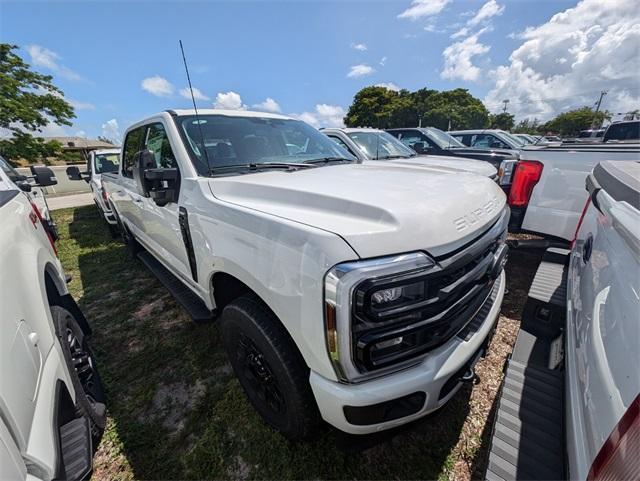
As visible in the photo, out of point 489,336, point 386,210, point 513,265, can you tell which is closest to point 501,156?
point 513,265

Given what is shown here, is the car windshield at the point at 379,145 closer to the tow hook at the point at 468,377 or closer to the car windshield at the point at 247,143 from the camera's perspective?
the car windshield at the point at 247,143

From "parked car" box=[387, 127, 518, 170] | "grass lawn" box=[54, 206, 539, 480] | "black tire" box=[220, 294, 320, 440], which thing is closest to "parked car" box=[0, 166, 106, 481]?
"grass lawn" box=[54, 206, 539, 480]

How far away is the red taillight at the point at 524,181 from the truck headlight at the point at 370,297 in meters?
2.44

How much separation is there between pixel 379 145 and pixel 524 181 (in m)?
3.64

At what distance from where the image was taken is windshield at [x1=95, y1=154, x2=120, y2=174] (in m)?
8.16

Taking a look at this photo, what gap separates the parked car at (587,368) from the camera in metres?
0.74

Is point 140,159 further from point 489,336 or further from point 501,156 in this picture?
point 501,156

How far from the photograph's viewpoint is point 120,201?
14.3 feet

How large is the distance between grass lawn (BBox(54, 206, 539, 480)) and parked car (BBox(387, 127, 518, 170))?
4377 millimetres

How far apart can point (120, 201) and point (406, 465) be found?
15.4 ft

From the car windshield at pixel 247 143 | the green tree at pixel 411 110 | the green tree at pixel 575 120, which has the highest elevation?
the green tree at pixel 411 110

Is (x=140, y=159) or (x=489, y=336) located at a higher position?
(x=140, y=159)

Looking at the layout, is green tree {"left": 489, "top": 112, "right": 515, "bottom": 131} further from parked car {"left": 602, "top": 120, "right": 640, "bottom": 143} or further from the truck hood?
the truck hood

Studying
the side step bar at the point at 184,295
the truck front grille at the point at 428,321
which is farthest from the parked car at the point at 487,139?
the truck front grille at the point at 428,321
